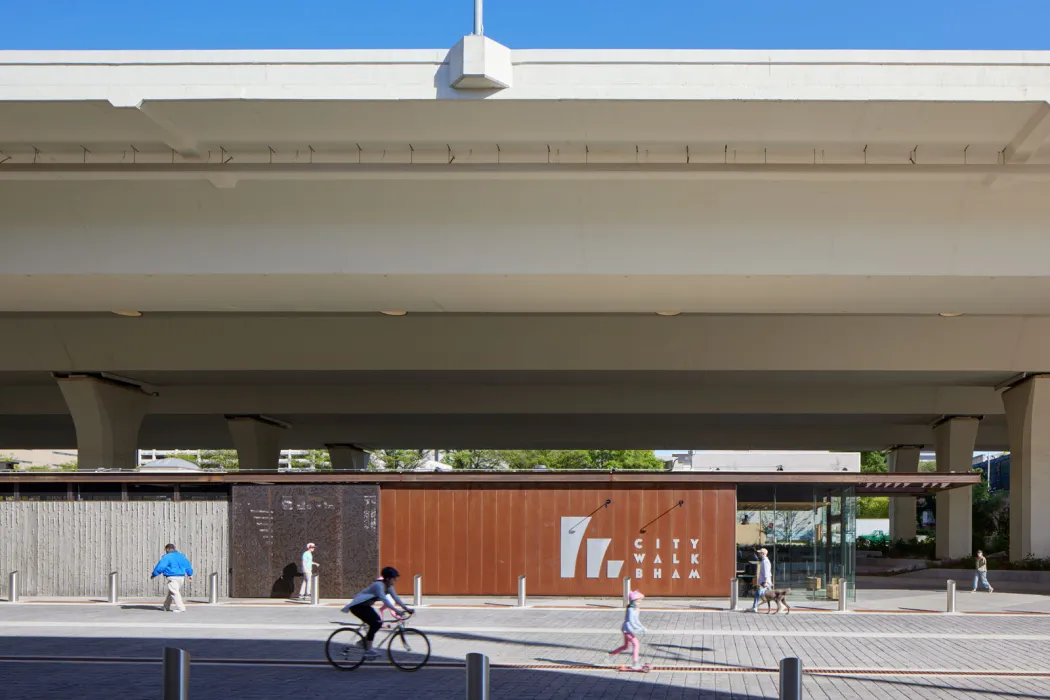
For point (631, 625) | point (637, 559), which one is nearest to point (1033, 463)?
point (637, 559)

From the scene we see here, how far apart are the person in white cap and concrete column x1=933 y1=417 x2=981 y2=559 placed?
95.9 feet

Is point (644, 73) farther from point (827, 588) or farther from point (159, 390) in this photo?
point (159, 390)

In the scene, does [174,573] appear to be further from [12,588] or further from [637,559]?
[637,559]

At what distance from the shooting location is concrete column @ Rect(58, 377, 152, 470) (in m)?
34.4

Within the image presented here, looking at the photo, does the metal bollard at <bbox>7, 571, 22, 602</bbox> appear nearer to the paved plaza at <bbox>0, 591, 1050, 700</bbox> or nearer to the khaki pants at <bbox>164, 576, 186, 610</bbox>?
the paved plaza at <bbox>0, 591, 1050, 700</bbox>

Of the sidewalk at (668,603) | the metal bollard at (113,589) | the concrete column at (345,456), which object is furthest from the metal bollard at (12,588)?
the concrete column at (345,456)

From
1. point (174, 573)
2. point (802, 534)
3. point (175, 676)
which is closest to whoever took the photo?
point (175, 676)

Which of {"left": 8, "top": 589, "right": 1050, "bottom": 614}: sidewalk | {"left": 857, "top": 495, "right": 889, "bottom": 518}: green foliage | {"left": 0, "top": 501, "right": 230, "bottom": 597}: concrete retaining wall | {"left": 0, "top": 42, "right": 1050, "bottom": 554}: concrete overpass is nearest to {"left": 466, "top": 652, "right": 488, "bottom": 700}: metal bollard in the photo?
{"left": 0, "top": 42, "right": 1050, "bottom": 554}: concrete overpass

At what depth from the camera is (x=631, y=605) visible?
50.9 feet

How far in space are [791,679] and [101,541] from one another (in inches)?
871

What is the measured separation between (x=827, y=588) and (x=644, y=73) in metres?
15.8

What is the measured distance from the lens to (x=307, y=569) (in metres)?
25.5

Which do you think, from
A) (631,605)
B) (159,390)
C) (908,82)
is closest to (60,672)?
(631,605)

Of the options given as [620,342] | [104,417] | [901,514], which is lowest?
[901,514]
